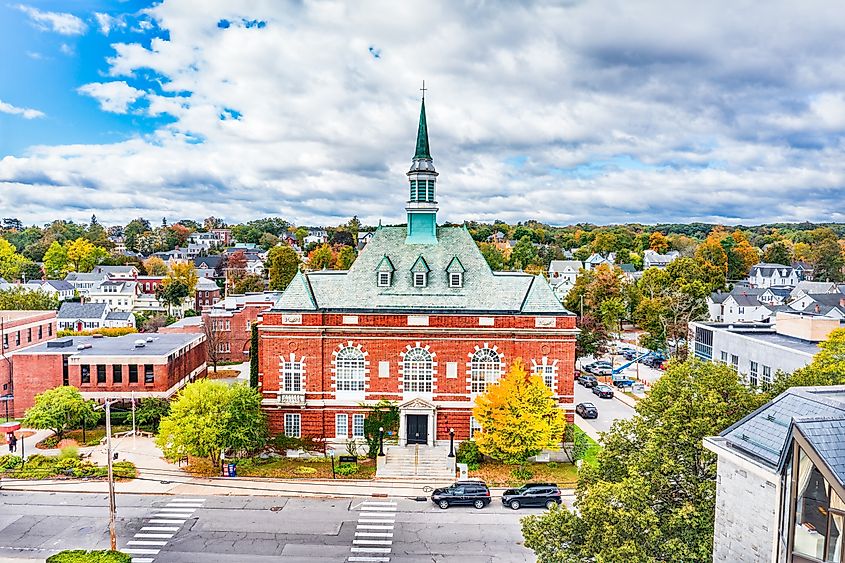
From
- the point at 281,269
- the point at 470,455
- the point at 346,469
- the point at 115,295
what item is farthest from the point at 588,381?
the point at 115,295

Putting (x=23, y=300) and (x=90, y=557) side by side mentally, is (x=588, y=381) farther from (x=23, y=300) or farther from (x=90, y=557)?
(x=23, y=300)

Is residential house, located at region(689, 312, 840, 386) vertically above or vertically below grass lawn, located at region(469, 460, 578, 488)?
above

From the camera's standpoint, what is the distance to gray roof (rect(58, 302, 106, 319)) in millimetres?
78938

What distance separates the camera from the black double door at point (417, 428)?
39.2m

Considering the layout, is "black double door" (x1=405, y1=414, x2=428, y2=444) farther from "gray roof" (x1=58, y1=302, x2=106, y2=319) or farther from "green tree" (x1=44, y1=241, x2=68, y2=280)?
"green tree" (x1=44, y1=241, x2=68, y2=280)

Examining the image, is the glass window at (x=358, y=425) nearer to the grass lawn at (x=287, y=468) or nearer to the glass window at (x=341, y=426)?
the glass window at (x=341, y=426)

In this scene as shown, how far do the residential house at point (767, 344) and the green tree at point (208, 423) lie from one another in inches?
1188

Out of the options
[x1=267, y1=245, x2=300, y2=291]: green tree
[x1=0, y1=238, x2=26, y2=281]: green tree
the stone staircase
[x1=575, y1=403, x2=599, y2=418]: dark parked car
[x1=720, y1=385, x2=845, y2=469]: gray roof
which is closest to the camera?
[x1=720, y1=385, x2=845, y2=469]: gray roof

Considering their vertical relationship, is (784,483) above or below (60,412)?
above

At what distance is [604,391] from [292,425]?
30.0m

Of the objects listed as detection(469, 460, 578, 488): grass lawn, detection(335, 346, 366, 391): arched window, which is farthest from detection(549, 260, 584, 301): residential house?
detection(335, 346, 366, 391): arched window

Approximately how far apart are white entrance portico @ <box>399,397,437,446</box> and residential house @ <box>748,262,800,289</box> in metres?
95.8

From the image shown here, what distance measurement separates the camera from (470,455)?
37.4 m

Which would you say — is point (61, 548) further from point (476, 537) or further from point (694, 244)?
point (694, 244)
